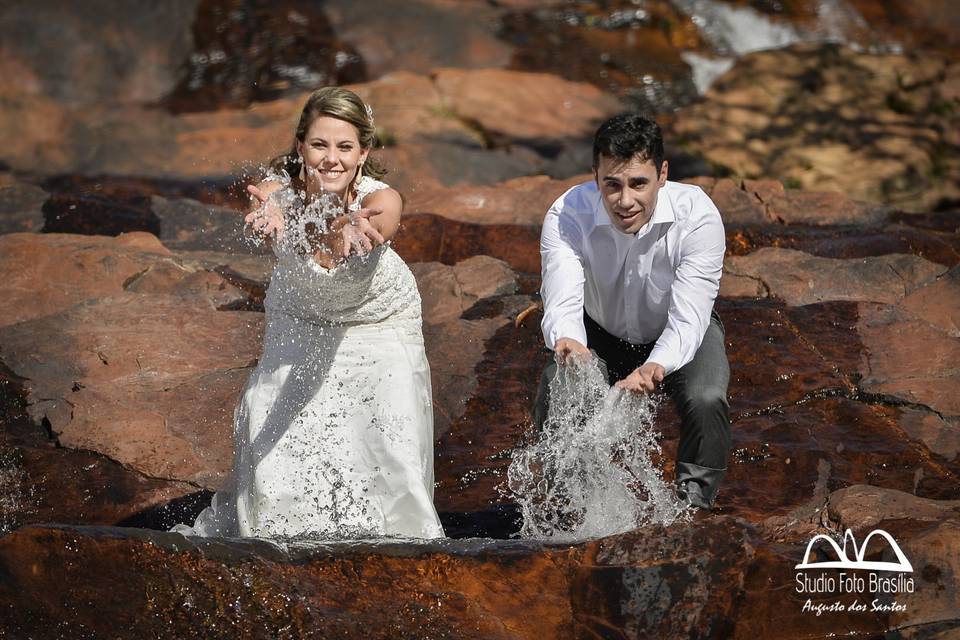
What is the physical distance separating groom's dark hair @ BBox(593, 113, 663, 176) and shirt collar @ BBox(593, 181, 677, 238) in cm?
26

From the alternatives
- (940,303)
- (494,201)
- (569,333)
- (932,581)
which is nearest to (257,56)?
(494,201)

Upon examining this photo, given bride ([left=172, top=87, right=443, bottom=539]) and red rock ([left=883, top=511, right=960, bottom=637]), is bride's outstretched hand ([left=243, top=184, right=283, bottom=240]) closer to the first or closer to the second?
bride ([left=172, top=87, right=443, bottom=539])

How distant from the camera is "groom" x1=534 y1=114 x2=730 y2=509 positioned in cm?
488

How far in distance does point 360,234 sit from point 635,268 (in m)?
1.30

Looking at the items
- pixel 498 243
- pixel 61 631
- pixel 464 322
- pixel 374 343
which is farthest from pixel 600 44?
pixel 61 631

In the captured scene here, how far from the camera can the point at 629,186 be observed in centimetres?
494

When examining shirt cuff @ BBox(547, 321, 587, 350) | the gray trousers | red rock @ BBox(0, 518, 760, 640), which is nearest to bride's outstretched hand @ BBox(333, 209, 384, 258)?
shirt cuff @ BBox(547, 321, 587, 350)

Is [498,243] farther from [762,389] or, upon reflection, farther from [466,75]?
[466,75]

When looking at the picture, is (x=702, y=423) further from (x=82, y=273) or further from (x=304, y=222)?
(x=82, y=273)

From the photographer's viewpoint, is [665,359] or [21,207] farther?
[21,207]

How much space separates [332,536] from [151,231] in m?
5.00

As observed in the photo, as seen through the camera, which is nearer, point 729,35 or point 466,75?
point 466,75

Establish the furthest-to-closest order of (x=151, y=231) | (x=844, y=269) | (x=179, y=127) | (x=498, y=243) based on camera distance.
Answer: (x=179, y=127) → (x=151, y=231) → (x=498, y=243) → (x=844, y=269)

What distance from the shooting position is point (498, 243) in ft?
27.7
